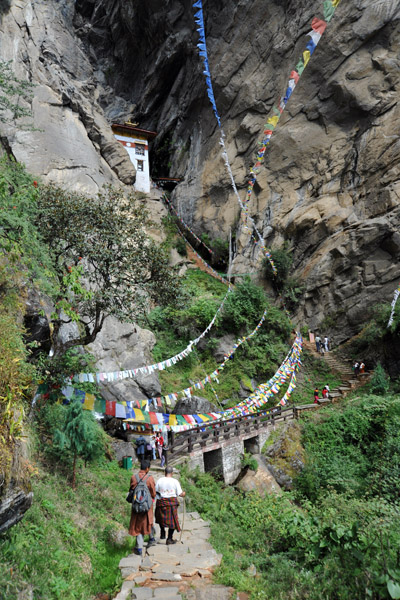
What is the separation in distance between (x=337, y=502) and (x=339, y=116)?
83.2 ft

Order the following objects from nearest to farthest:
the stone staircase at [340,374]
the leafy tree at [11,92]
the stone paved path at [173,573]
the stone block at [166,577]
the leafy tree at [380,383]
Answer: the stone paved path at [173,573] < the stone block at [166,577] < the leafy tree at [11,92] < the leafy tree at [380,383] < the stone staircase at [340,374]

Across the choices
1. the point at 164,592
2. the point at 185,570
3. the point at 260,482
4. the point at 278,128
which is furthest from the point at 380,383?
the point at 278,128

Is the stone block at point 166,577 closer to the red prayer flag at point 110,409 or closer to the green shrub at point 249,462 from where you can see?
the red prayer flag at point 110,409

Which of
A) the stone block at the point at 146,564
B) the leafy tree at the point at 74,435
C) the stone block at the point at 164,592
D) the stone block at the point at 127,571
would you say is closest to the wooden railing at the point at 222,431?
the leafy tree at the point at 74,435

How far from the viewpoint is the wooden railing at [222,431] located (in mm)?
13258

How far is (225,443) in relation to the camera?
48.1 ft

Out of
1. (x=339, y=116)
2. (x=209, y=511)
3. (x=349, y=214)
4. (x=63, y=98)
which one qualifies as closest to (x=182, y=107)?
(x=63, y=98)

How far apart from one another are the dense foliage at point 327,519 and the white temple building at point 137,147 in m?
26.0

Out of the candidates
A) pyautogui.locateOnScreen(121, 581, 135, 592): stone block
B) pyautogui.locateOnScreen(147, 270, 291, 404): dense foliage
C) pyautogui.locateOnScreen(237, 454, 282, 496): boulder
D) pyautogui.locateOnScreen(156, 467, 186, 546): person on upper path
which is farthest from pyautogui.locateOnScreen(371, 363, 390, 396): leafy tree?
pyautogui.locateOnScreen(121, 581, 135, 592): stone block

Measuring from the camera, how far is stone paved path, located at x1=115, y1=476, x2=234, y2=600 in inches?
190

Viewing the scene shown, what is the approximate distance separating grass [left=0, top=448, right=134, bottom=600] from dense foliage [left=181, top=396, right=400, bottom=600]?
1937mm

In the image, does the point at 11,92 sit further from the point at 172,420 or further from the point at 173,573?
the point at 173,573

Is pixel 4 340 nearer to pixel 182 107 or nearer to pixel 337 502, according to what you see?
pixel 337 502

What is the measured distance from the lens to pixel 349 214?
930 inches
